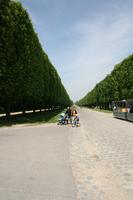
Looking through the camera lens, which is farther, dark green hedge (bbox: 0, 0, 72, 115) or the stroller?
the stroller

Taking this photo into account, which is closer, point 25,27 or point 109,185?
point 109,185

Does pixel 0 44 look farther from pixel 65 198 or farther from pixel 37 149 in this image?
pixel 65 198

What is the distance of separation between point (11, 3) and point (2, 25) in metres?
3.19

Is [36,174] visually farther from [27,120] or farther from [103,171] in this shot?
[27,120]

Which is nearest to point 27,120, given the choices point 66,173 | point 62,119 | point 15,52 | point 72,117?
point 62,119

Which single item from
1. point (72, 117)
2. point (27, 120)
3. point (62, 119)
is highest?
point (72, 117)

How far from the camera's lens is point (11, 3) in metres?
27.5

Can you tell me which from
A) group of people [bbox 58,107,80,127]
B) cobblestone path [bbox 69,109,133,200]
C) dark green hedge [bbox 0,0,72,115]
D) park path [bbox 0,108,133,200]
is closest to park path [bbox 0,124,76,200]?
park path [bbox 0,108,133,200]

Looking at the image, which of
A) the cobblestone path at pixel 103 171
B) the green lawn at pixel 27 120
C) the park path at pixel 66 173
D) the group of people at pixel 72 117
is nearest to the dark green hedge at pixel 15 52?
the green lawn at pixel 27 120

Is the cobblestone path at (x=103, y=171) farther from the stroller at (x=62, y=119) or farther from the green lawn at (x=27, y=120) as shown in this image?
the green lawn at (x=27, y=120)

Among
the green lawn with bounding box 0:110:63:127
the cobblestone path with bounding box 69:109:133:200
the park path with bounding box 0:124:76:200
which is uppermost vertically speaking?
the green lawn with bounding box 0:110:63:127

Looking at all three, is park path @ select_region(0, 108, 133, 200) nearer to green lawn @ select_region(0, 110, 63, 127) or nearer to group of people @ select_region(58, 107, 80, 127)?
group of people @ select_region(58, 107, 80, 127)

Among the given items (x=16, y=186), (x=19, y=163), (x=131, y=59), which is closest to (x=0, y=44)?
(x=19, y=163)

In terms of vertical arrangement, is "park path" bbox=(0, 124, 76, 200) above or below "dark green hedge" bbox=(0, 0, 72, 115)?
below
